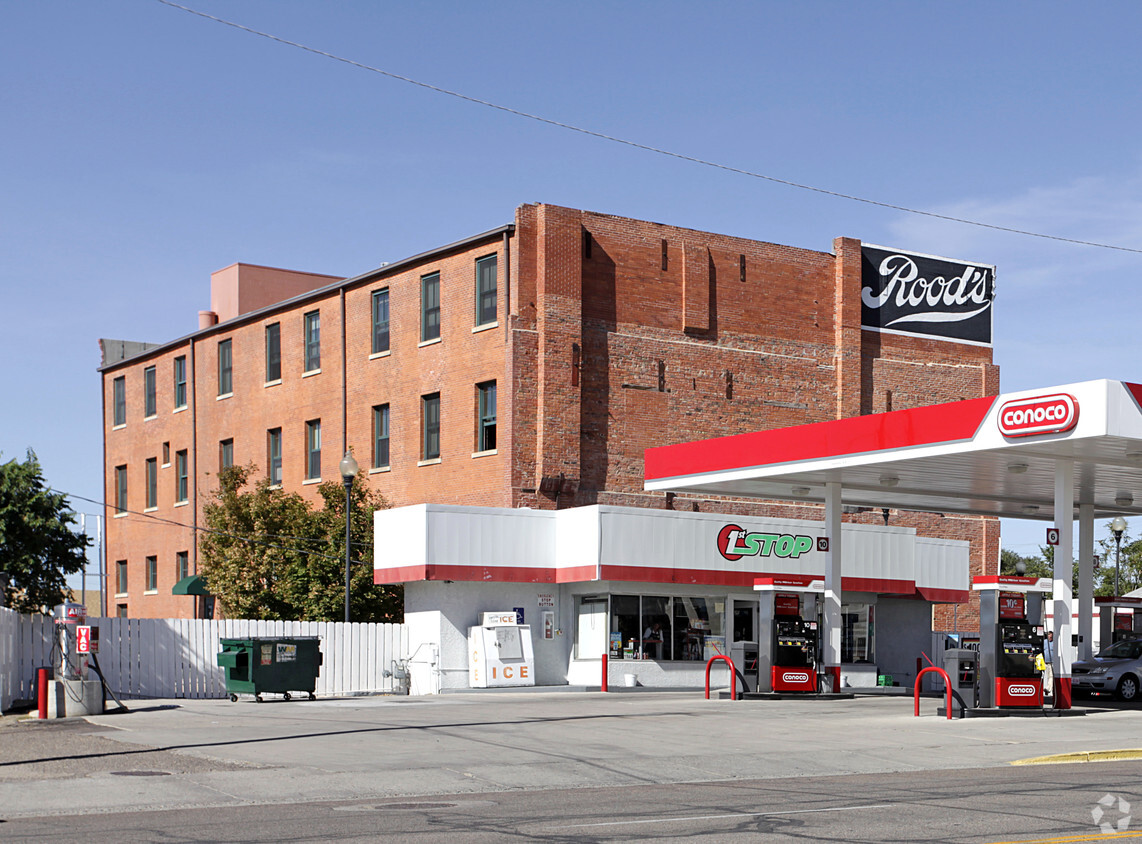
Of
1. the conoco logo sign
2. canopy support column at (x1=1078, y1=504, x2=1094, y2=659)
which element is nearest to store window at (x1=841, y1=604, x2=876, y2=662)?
canopy support column at (x1=1078, y1=504, x2=1094, y2=659)

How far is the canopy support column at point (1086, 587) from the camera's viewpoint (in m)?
31.5

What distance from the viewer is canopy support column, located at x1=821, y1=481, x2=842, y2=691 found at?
29469mm

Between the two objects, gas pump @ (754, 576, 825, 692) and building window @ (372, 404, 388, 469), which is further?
building window @ (372, 404, 388, 469)

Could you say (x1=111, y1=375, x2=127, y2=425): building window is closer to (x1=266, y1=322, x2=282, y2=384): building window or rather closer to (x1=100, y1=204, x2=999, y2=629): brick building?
(x1=100, y1=204, x2=999, y2=629): brick building

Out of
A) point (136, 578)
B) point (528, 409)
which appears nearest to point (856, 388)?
point (528, 409)

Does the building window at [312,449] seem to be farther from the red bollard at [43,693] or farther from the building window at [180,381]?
the red bollard at [43,693]

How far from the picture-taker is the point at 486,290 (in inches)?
1519

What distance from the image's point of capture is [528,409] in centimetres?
3722

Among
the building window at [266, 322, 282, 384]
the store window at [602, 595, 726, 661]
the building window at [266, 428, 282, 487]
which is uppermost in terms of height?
the building window at [266, 322, 282, 384]

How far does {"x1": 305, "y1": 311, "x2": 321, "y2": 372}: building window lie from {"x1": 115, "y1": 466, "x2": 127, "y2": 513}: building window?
14.5m

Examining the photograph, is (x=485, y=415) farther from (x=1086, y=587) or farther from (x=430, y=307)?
(x=1086, y=587)

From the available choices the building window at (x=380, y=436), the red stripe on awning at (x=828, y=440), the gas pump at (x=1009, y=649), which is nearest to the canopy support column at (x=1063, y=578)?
the gas pump at (x=1009, y=649)

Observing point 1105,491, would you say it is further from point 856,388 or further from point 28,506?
point 28,506

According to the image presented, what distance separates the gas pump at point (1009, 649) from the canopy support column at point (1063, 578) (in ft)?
1.34
